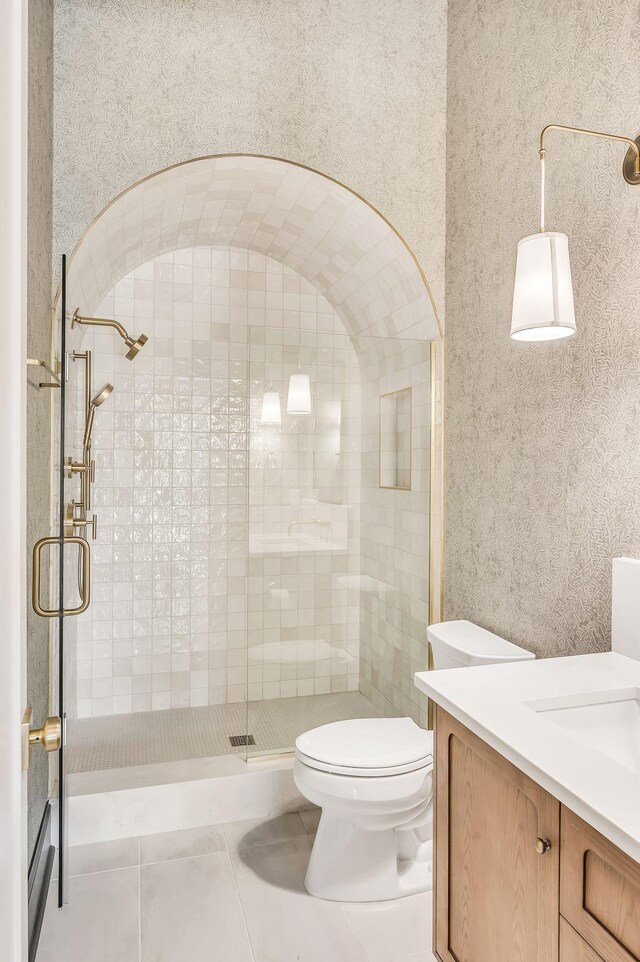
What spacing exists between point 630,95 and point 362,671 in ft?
7.15

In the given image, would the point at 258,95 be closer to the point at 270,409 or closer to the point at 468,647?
the point at 270,409

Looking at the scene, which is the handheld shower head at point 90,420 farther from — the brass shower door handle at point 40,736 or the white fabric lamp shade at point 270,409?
the brass shower door handle at point 40,736

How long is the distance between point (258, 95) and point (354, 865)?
8.47 ft

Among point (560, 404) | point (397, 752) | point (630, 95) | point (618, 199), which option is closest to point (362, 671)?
point (397, 752)

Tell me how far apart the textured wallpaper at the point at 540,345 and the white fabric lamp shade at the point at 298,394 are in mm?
559

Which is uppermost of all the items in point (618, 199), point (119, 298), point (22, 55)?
point (119, 298)

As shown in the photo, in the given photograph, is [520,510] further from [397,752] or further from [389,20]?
[389,20]

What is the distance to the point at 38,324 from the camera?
5.99ft

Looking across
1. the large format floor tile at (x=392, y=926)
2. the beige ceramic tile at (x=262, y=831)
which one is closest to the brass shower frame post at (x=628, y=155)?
the large format floor tile at (x=392, y=926)

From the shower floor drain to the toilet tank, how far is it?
0.88m

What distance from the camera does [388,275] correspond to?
103 inches

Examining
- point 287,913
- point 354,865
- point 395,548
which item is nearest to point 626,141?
point 395,548

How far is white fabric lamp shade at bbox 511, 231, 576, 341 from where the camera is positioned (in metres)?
1.37

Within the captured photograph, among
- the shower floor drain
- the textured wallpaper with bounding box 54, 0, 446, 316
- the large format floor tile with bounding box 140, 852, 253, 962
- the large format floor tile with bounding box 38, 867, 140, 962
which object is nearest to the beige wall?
the textured wallpaper with bounding box 54, 0, 446, 316
